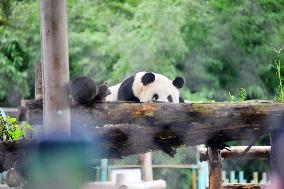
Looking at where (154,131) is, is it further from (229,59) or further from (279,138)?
(229,59)

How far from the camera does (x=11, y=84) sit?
39.1 ft

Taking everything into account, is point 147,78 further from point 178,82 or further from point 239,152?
point 239,152

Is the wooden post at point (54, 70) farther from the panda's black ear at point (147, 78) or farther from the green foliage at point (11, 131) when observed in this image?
the panda's black ear at point (147, 78)

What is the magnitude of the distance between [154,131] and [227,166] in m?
8.14

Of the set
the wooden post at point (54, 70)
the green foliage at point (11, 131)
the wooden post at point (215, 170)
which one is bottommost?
the wooden post at point (215, 170)

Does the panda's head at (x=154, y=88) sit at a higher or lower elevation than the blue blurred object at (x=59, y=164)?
higher

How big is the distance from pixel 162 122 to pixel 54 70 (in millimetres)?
858

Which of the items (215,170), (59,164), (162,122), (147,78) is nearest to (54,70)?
(59,164)

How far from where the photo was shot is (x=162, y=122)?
438cm

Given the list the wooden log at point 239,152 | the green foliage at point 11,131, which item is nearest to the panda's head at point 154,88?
the wooden log at point 239,152

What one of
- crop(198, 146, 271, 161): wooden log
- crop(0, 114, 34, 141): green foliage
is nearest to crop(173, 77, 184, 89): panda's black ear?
crop(198, 146, 271, 161): wooden log

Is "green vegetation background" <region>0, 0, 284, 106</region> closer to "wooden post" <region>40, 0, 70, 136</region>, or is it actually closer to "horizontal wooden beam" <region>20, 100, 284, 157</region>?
"horizontal wooden beam" <region>20, 100, 284, 157</region>

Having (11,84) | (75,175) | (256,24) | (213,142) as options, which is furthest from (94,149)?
(256,24)

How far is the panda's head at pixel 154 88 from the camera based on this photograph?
235 inches
